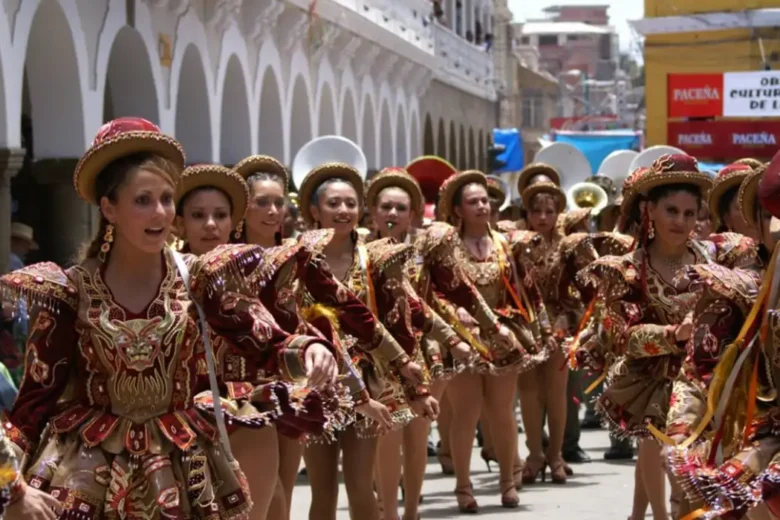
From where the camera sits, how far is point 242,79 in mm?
23750

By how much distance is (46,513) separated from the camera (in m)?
5.02

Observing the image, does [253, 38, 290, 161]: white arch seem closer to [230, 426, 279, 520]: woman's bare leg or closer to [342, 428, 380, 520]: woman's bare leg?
[342, 428, 380, 520]: woman's bare leg

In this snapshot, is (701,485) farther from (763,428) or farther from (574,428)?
(574,428)

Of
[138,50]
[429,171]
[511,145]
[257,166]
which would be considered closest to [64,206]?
[138,50]

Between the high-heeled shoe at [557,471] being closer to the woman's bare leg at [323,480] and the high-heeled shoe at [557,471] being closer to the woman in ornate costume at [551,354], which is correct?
the woman in ornate costume at [551,354]

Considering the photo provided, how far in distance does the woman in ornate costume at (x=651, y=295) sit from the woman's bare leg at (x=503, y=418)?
2760 millimetres

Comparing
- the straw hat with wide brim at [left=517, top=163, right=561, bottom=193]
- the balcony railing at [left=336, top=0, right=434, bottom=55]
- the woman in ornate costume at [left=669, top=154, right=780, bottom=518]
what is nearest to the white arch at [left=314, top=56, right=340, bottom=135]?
the balcony railing at [left=336, top=0, right=434, bottom=55]

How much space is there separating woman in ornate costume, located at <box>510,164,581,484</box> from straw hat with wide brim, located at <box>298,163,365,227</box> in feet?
9.64

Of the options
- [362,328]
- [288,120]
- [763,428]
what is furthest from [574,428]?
[288,120]

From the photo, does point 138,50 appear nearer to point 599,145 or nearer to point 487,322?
point 487,322

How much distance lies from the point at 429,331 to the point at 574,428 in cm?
411

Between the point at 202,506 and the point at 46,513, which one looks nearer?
the point at 46,513

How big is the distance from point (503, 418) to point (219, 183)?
4358 millimetres

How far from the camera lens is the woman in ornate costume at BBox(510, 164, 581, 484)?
12617 mm
